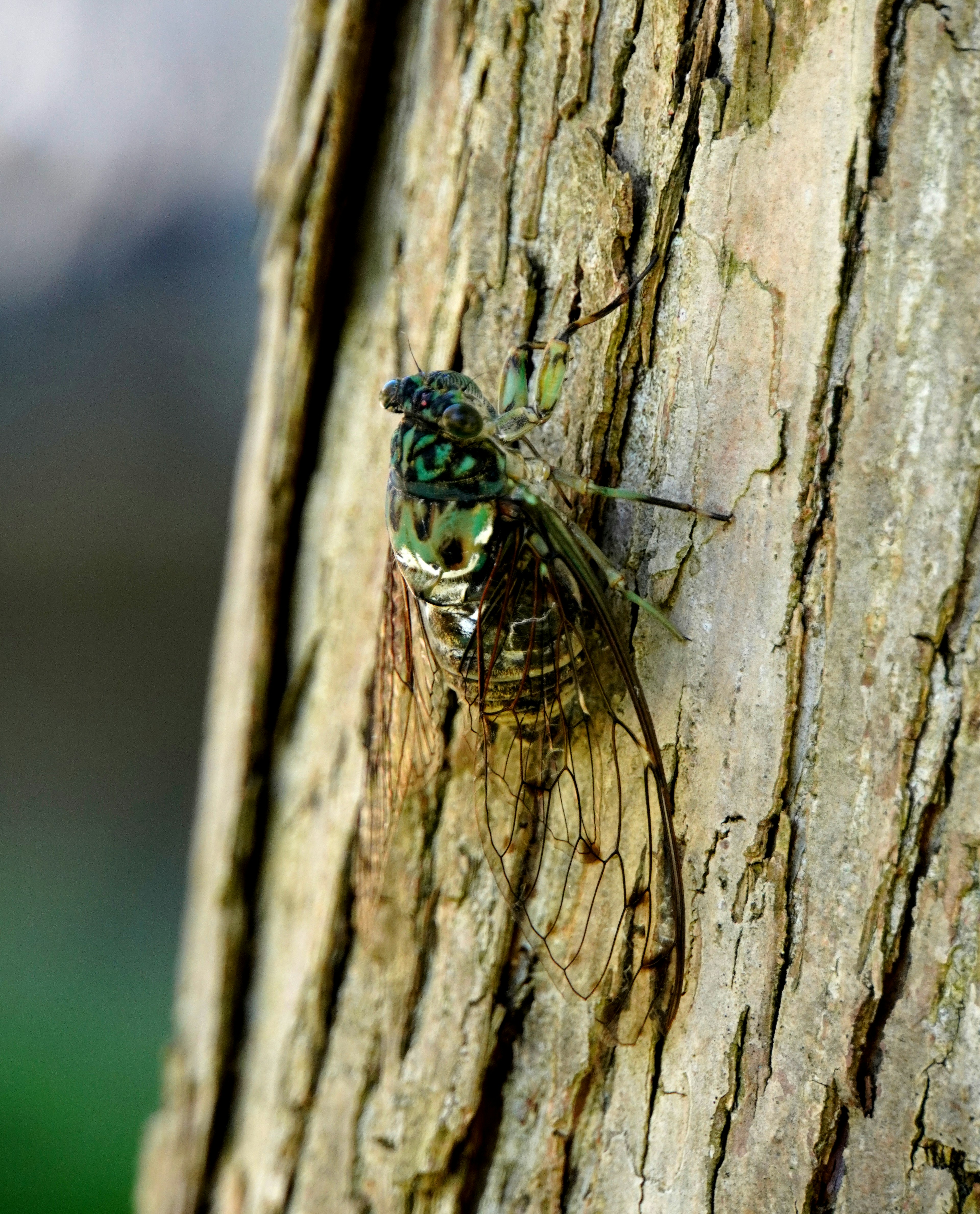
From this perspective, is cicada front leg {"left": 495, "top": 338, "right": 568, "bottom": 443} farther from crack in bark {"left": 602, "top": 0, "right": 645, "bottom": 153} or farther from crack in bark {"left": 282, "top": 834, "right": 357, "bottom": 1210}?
crack in bark {"left": 282, "top": 834, "right": 357, "bottom": 1210}

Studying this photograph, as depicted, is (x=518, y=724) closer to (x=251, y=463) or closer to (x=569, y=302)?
(x=569, y=302)

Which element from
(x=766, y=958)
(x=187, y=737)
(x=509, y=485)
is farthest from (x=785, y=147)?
(x=187, y=737)

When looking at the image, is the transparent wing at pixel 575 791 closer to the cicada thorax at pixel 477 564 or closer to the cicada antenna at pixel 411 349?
the cicada thorax at pixel 477 564

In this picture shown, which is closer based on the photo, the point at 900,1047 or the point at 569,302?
the point at 900,1047

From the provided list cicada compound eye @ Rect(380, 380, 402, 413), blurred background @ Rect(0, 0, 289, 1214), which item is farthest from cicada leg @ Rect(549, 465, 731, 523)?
blurred background @ Rect(0, 0, 289, 1214)

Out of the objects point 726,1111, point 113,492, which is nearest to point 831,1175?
point 726,1111
